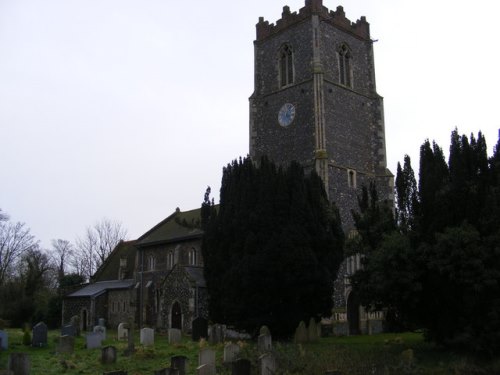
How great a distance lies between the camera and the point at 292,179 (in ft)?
81.7

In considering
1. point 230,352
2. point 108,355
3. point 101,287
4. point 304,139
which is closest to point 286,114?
point 304,139

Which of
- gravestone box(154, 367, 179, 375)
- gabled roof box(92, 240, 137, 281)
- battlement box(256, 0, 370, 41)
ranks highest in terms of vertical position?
battlement box(256, 0, 370, 41)

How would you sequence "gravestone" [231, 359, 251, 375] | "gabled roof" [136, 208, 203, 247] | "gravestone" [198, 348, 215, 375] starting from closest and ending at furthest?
"gravestone" [231, 359, 251, 375]
"gravestone" [198, 348, 215, 375]
"gabled roof" [136, 208, 203, 247]

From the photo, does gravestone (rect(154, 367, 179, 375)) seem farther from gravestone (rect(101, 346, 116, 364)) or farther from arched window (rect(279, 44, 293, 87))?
arched window (rect(279, 44, 293, 87))

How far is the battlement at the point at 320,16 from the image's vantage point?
34.7 meters

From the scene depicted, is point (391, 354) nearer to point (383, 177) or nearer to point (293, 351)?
point (293, 351)

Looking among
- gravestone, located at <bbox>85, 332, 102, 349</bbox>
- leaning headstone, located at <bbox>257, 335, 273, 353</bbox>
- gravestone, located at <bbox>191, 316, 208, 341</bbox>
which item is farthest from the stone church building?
leaning headstone, located at <bbox>257, 335, 273, 353</bbox>

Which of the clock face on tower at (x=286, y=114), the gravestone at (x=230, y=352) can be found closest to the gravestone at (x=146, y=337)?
the gravestone at (x=230, y=352)

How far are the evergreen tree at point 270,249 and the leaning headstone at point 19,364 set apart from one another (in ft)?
→ 34.4

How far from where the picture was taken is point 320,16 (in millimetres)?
34531

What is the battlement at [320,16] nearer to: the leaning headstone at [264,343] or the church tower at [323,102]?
the church tower at [323,102]

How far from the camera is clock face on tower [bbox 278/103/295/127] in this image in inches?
1336

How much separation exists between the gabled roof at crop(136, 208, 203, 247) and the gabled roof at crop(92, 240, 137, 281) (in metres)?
3.23

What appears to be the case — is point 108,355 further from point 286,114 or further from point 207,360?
point 286,114
